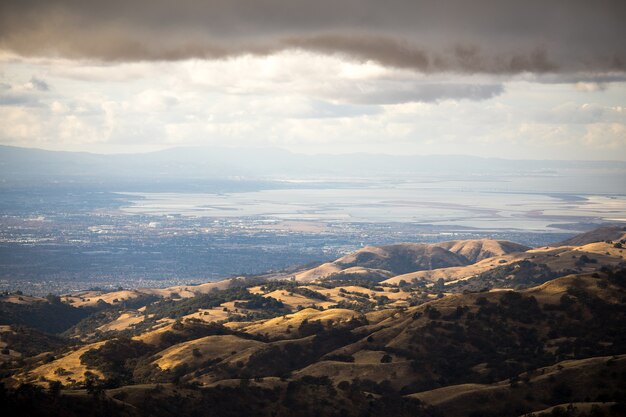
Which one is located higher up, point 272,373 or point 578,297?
point 578,297

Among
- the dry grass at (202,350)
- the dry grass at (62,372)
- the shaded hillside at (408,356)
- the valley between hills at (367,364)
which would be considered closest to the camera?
the valley between hills at (367,364)

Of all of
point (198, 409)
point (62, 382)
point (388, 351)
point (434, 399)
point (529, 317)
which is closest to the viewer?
point (198, 409)

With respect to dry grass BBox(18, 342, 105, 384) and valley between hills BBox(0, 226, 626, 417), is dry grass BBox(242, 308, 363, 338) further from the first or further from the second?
dry grass BBox(18, 342, 105, 384)

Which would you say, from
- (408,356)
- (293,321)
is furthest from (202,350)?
(408,356)

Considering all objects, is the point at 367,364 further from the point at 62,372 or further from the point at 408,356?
the point at 62,372

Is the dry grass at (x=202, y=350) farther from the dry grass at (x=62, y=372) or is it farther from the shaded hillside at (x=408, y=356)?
the dry grass at (x=62, y=372)

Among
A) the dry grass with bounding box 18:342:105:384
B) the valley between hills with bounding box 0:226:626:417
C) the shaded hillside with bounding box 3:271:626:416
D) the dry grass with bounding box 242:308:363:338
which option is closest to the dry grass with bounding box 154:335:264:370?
the shaded hillside with bounding box 3:271:626:416

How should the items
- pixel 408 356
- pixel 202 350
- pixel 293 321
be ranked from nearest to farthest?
pixel 408 356, pixel 202 350, pixel 293 321

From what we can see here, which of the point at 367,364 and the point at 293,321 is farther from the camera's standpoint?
the point at 293,321

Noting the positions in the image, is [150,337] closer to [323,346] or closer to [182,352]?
[182,352]

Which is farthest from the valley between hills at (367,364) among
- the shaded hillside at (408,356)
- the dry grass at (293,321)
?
the dry grass at (293,321)

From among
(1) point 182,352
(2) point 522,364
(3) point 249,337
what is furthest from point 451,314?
(1) point 182,352
